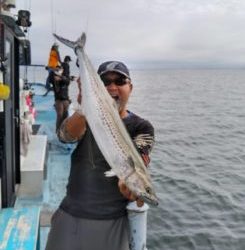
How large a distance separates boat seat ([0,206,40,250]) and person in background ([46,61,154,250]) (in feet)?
2.48

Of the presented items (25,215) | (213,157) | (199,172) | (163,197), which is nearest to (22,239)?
(25,215)

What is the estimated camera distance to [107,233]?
3.01 m

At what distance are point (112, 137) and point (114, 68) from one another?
55cm

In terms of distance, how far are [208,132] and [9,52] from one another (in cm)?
1608

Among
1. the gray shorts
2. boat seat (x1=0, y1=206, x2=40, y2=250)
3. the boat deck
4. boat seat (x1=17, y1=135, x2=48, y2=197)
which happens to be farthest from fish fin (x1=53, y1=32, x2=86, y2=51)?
boat seat (x1=17, y1=135, x2=48, y2=197)

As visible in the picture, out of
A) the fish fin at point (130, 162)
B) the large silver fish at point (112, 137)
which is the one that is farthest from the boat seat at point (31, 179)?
the fish fin at point (130, 162)

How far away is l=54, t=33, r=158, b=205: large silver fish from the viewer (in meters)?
2.53

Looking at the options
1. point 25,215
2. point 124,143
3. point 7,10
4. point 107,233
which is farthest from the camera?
point 7,10

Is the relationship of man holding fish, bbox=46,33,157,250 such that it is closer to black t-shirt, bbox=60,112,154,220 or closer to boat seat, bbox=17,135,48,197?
black t-shirt, bbox=60,112,154,220

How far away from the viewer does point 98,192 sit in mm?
2969

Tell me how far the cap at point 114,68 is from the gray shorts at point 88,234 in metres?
0.96

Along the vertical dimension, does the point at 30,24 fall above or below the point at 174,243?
above

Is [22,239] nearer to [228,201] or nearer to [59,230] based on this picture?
[59,230]

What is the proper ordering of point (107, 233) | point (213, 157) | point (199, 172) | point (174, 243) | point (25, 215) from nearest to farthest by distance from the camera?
point (107, 233), point (25, 215), point (174, 243), point (199, 172), point (213, 157)
